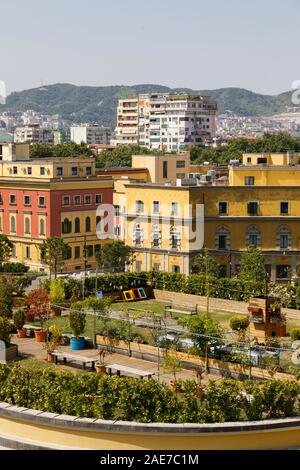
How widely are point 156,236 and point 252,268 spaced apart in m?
7.90

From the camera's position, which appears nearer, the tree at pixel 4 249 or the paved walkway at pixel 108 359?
the paved walkway at pixel 108 359

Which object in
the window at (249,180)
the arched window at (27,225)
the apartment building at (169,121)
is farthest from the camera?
the apartment building at (169,121)

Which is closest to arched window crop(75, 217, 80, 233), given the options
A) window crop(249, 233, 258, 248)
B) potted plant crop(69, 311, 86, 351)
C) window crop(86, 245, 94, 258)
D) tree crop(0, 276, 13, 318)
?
window crop(86, 245, 94, 258)

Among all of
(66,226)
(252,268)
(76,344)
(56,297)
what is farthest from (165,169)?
(76,344)

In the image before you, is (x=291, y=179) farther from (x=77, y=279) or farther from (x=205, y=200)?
(x=77, y=279)

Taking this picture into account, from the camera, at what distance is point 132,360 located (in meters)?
25.6

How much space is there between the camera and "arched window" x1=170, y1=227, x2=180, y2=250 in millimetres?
44219

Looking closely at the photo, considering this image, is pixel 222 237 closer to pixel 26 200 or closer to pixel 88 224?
pixel 88 224

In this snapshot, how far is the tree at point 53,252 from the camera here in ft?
140

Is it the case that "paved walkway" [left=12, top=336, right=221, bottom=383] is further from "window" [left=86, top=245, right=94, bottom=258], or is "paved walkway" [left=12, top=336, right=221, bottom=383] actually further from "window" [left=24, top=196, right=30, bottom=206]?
"window" [left=24, top=196, right=30, bottom=206]

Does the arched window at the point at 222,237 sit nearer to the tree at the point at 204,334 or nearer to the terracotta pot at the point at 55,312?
the terracotta pot at the point at 55,312

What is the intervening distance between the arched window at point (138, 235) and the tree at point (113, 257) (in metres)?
1.88

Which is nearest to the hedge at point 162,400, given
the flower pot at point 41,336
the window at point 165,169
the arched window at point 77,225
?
the flower pot at point 41,336

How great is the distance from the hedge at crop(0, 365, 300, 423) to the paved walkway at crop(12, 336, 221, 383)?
326 centimetres
